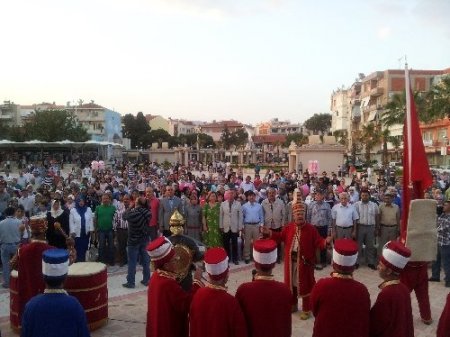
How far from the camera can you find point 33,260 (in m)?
6.00

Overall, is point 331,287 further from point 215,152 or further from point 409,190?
point 215,152

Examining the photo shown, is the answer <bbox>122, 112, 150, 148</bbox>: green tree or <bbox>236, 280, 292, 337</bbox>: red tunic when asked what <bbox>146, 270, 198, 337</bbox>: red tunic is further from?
<bbox>122, 112, 150, 148</bbox>: green tree

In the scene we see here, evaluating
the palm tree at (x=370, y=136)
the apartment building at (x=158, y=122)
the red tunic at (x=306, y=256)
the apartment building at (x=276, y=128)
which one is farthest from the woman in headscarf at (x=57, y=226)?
the apartment building at (x=276, y=128)

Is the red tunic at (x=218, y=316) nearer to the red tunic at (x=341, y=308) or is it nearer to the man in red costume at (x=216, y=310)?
the man in red costume at (x=216, y=310)

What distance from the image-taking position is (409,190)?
281 inches

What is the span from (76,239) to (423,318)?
738 cm

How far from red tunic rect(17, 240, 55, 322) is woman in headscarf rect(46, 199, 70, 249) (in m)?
2.49

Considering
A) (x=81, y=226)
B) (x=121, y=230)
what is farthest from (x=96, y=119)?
(x=81, y=226)

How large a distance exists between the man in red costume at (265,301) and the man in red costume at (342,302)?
1.06 ft

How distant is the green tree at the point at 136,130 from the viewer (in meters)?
85.4

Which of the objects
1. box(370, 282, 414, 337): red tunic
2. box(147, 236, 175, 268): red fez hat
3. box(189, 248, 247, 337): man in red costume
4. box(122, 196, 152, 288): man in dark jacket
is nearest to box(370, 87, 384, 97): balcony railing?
box(122, 196, 152, 288): man in dark jacket

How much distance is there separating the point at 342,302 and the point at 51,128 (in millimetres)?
58268

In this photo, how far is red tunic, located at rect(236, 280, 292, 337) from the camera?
4.20 m

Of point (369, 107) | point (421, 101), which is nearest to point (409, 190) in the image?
point (421, 101)
